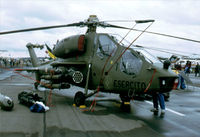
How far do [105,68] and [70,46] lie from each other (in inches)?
A: 86.5

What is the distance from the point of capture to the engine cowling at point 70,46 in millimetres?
9453

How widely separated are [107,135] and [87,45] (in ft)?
16.5

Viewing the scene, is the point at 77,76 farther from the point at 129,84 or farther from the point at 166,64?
the point at 166,64

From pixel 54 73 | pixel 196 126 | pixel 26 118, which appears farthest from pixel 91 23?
pixel 196 126

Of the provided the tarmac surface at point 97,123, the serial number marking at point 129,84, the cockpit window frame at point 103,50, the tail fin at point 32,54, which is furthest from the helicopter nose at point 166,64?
the tail fin at point 32,54

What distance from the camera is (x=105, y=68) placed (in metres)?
8.55

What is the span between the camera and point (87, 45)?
9.65 m

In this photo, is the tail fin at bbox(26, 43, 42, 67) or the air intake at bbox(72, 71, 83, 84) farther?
the tail fin at bbox(26, 43, 42, 67)

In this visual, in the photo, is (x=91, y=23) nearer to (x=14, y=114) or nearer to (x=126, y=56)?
(x=126, y=56)

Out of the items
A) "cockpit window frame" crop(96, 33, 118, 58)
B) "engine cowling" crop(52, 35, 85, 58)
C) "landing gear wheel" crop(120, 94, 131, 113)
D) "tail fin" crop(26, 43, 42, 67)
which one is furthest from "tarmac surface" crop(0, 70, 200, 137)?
"tail fin" crop(26, 43, 42, 67)

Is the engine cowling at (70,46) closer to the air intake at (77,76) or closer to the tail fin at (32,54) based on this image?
the air intake at (77,76)

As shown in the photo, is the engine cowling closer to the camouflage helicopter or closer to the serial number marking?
the camouflage helicopter

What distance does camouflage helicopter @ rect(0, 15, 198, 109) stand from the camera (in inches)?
286

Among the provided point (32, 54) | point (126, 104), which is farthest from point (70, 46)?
point (32, 54)
